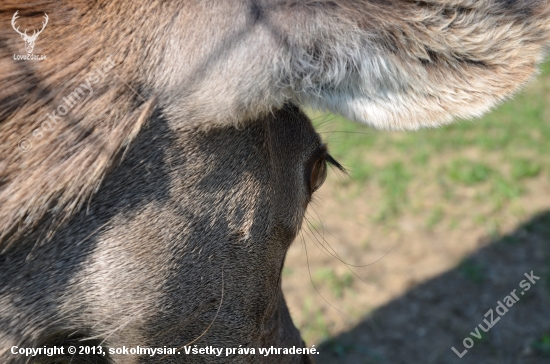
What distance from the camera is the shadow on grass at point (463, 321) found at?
4.06m

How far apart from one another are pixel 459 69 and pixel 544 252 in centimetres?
363

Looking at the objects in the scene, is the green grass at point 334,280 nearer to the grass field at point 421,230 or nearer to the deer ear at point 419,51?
the grass field at point 421,230

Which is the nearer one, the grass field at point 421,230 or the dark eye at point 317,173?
the dark eye at point 317,173

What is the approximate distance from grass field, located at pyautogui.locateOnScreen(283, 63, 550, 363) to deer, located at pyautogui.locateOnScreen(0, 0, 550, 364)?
188 centimetres

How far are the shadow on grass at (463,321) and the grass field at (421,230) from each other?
0.4 inches

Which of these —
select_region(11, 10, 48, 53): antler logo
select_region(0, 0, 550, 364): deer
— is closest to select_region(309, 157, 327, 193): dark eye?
select_region(0, 0, 550, 364): deer

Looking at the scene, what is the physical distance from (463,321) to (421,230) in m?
1.04

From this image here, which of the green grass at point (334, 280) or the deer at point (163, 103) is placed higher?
the deer at point (163, 103)

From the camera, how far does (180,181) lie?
1793mm

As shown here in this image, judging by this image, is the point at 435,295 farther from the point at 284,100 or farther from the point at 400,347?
the point at 284,100

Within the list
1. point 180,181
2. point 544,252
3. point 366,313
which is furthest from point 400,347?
point 180,181

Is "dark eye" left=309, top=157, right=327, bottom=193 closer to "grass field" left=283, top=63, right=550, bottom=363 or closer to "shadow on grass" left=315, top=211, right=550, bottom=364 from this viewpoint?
"grass field" left=283, top=63, right=550, bottom=363

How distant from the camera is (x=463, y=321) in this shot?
4.24 m

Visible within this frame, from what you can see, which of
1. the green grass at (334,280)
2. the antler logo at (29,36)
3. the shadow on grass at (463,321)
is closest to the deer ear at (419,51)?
the antler logo at (29,36)
